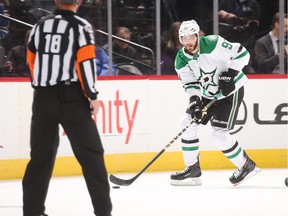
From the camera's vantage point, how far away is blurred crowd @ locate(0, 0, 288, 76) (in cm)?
670

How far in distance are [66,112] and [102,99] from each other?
2.67 m

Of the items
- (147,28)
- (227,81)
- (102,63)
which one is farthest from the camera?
(147,28)

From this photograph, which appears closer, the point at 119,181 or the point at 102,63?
the point at 119,181

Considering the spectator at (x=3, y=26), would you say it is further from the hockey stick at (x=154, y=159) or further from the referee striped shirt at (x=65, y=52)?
the referee striped shirt at (x=65, y=52)

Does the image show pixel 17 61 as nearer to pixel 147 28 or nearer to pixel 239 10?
pixel 147 28

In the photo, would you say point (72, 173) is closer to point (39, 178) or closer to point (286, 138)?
point (286, 138)

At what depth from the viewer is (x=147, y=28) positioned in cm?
723

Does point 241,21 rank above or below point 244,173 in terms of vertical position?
above

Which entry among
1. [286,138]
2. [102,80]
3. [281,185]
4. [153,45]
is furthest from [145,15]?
[281,185]

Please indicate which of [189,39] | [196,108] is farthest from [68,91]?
[196,108]

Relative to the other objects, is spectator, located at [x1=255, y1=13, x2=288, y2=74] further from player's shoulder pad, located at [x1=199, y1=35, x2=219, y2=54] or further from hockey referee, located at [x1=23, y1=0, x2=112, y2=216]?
hockey referee, located at [x1=23, y1=0, x2=112, y2=216]

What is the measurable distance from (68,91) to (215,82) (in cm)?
204

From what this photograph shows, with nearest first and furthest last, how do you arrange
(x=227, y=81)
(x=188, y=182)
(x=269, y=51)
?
1. (x=227, y=81)
2. (x=188, y=182)
3. (x=269, y=51)

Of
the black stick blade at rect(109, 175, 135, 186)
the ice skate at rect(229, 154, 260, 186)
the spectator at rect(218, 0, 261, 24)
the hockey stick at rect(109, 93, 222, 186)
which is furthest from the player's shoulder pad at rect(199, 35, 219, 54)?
the spectator at rect(218, 0, 261, 24)
